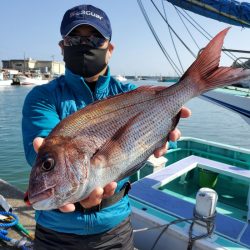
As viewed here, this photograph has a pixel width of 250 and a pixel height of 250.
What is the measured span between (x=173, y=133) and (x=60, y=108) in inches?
30.6

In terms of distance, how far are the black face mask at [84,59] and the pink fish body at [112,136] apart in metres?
0.51

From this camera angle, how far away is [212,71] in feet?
6.50

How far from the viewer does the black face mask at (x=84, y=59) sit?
2.24 m

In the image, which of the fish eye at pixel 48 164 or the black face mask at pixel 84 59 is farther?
the black face mask at pixel 84 59

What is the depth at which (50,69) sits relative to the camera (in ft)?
333

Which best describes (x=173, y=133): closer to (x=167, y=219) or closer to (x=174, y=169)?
(x=167, y=219)

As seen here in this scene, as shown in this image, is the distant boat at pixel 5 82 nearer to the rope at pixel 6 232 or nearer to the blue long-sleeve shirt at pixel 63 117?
the rope at pixel 6 232

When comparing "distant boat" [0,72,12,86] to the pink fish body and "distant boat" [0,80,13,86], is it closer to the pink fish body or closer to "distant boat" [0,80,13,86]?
"distant boat" [0,80,13,86]

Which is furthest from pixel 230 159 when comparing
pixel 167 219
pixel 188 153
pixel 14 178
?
pixel 14 178

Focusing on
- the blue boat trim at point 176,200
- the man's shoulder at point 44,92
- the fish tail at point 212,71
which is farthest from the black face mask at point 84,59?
the blue boat trim at point 176,200

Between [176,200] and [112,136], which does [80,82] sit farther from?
[176,200]

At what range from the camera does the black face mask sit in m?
2.24

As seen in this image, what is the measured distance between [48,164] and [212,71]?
1161 mm

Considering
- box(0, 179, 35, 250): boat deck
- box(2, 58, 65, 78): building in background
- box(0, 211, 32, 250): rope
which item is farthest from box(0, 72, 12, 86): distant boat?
box(0, 211, 32, 250): rope
